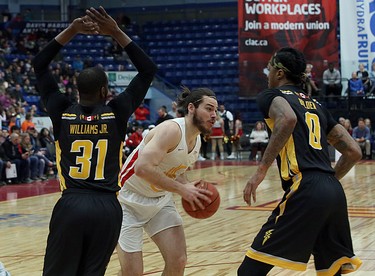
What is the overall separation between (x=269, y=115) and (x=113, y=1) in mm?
29118

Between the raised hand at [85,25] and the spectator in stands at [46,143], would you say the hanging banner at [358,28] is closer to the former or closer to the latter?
the spectator in stands at [46,143]

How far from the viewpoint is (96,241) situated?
420cm

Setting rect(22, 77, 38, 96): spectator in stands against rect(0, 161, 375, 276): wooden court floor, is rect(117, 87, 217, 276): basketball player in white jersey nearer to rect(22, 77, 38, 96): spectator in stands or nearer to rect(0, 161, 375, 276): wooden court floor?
rect(0, 161, 375, 276): wooden court floor

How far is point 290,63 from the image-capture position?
4.82 metres

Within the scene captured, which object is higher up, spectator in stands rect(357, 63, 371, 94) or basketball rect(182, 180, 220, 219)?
spectator in stands rect(357, 63, 371, 94)

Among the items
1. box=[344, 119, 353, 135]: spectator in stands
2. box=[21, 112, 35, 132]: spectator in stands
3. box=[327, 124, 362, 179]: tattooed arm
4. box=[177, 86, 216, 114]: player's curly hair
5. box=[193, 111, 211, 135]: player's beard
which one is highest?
box=[177, 86, 216, 114]: player's curly hair

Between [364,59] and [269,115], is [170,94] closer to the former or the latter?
[364,59]

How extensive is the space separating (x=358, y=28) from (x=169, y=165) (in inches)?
700

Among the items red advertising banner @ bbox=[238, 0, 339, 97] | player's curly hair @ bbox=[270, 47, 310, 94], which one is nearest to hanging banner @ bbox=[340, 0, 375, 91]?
red advertising banner @ bbox=[238, 0, 339, 97]

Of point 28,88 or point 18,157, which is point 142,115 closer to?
point 28,88

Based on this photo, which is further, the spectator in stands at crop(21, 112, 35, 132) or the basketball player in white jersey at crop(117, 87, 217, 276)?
the spectator in stands at crop(21, 112, 35, 132)

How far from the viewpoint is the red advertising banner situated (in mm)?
22781

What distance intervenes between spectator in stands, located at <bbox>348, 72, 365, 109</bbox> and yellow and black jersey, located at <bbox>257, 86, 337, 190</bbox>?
18.8 metres

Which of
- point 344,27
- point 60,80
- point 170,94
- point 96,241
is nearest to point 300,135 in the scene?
point 96,241
